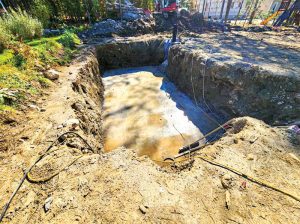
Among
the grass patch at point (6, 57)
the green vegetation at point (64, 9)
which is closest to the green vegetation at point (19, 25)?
the grass patch at point (6, 57)

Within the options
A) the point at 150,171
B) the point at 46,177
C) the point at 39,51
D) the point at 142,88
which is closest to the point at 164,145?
the point at 150,171

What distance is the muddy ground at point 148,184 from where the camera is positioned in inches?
66.7

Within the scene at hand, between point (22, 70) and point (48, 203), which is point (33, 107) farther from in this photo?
point (48, 203)

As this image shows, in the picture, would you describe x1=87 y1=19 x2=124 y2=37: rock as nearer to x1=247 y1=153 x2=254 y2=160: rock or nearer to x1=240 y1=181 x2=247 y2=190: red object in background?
x1=247 y1=153 x2=254 y2=160: rock

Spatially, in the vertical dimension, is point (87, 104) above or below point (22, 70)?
below

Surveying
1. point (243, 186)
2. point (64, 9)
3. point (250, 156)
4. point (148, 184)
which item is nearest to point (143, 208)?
point (148, 184)

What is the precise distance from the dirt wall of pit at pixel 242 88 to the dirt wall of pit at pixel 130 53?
10.8 feet

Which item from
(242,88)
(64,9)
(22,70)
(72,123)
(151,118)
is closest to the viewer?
(72,123)

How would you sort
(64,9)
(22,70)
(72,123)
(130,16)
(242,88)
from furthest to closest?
(130,16)
(64,9)
(242,88)
(22,70)
(72,123)

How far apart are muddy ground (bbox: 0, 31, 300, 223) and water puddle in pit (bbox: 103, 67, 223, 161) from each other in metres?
1.71

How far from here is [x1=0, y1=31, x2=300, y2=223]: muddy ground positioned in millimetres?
1693

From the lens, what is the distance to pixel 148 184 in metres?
2.00

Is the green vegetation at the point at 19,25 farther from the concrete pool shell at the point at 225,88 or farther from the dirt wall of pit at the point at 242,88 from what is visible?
the dirt wall of pit at the point at 242,88

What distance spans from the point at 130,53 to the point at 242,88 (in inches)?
255
